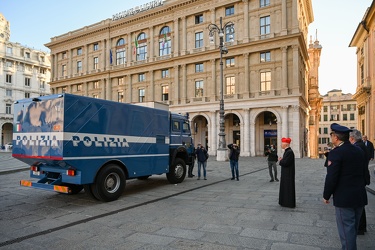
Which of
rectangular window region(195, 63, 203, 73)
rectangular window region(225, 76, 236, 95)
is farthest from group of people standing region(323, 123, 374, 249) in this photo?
rectangular window region(195, 63, 203, 73)

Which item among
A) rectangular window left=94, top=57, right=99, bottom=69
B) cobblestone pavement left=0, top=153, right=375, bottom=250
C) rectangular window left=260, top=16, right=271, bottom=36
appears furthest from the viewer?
rectangular window left=94, top=57, right=99, bottom=69

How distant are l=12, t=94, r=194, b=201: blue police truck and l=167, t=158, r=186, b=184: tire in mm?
1623

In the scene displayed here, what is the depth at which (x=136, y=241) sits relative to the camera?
17.0 feet

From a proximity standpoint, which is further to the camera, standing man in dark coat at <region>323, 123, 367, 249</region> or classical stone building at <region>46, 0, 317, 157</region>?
classical stone building at <region>46, 0, 317, 157</region>

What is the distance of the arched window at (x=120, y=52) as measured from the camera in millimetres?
45094

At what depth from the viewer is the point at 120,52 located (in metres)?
45.4

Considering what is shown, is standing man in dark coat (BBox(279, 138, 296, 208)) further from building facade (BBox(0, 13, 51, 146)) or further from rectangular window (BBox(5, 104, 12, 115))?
rectangular window (BBox(5, 104, 12, 115))

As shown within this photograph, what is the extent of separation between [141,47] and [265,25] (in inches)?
732

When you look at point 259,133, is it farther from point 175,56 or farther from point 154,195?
point 154,195

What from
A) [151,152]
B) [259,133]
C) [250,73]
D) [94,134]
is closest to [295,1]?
[250,73]

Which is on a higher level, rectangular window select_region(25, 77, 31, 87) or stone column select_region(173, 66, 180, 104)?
rectangular window select_region(25, 77, 31, 87)

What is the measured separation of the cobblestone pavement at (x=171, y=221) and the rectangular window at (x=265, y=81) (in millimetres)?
24933

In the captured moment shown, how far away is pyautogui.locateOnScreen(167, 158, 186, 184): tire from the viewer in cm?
1189

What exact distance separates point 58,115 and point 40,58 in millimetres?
74246
